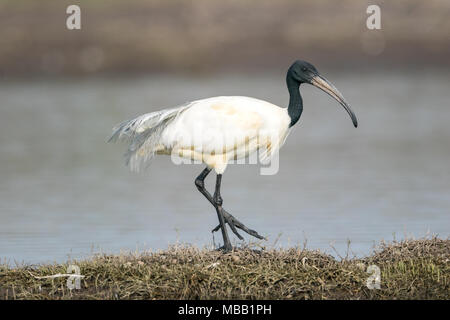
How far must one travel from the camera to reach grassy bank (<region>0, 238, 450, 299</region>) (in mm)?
8602

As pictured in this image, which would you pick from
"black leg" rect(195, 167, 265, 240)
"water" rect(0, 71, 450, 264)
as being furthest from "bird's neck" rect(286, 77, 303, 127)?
"water" rect(0, 71, 450, 264)

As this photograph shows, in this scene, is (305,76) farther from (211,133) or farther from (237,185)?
(237,185)

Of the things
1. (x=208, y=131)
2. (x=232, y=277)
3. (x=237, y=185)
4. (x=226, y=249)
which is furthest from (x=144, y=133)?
(x=237, y=185)

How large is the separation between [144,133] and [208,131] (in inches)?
27.0

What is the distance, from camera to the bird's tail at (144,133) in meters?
10.3

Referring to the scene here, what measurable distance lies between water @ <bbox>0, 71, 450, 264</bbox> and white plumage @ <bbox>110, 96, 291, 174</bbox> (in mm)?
1145

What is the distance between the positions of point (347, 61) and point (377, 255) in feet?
82.7

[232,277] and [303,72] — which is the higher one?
[303,72]

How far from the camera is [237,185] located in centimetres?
1733

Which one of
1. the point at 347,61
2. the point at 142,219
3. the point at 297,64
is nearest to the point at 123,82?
the point at 347,61

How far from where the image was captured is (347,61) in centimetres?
3447

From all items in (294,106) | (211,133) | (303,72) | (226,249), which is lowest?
(226,249)

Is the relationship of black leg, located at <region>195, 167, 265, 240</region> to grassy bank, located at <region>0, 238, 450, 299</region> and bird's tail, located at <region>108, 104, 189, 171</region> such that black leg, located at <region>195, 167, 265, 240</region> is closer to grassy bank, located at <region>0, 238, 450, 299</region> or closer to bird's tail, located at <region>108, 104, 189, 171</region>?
bird's tail, located at <region>108, 104, 189, 171</region>

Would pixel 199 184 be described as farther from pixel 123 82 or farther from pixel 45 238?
pixel 123 82
